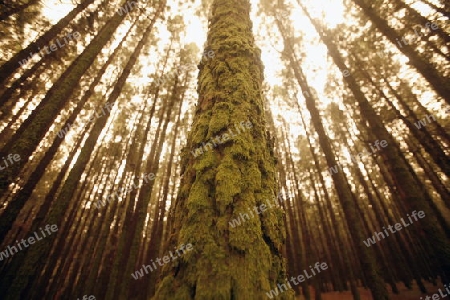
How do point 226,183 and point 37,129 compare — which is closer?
point 226,183

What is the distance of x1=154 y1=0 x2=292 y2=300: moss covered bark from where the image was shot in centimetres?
104

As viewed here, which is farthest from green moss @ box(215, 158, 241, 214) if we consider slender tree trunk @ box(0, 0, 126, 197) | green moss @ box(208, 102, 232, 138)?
slender tree trunk @ box(0, 0, 126, 197)

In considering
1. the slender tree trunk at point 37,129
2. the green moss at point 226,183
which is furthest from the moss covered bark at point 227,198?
the slender tree trunk at point 37,129

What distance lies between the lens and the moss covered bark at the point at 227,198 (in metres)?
1.04

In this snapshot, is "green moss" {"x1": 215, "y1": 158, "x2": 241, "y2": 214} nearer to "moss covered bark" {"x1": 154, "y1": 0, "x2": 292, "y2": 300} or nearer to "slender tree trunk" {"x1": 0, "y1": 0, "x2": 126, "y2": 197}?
"moss covered bark" {"x1": 154, "y1": 0, "x2": 292, "y2": 300}

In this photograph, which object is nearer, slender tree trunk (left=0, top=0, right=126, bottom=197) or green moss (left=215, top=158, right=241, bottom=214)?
green moss (left=215, top=158, right=241, bottom=214)

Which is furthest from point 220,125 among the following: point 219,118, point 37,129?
point 37,129

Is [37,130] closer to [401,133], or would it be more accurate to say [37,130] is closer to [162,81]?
[162,81]

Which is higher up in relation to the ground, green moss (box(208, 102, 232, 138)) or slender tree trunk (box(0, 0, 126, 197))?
slender tree trunk (box(0, 0, 126, 197))

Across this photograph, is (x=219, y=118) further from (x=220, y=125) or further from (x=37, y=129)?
(x=37, y=129)

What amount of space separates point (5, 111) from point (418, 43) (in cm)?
1956

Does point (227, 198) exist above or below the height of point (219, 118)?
below

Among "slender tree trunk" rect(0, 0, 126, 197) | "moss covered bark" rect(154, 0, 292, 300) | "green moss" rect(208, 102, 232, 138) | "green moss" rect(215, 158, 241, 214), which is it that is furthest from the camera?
"slender tree trunk" rect(0, 0, 126, 197)

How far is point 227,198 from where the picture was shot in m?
1.29
